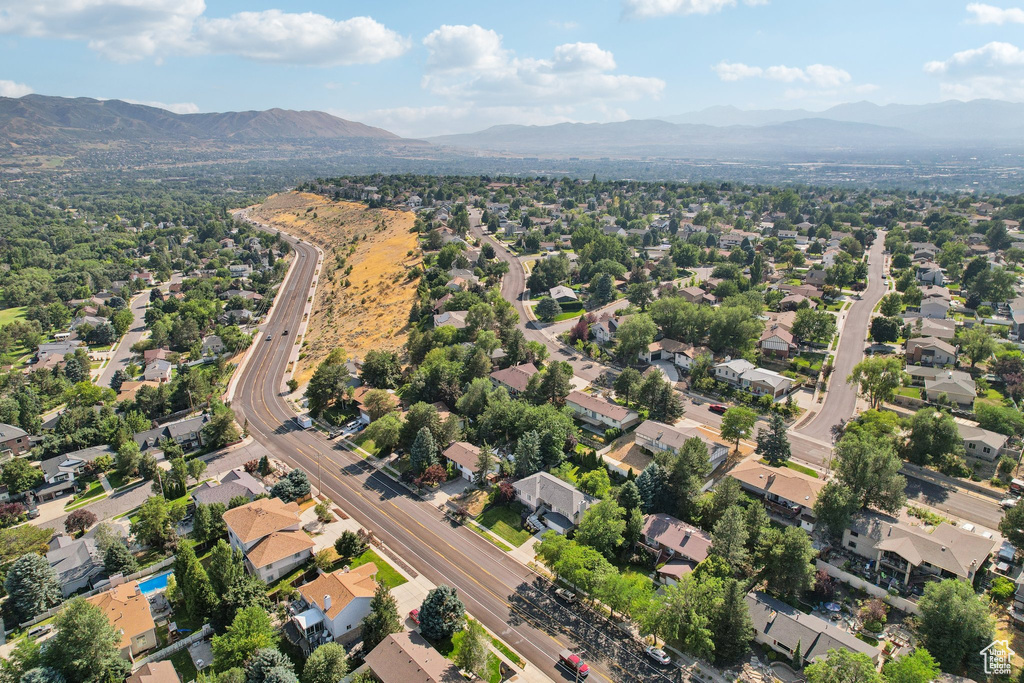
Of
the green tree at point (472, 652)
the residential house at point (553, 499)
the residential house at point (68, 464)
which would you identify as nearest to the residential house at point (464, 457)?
the residential house at point (553, 499)

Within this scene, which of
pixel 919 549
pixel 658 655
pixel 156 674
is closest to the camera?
pixel 156 674

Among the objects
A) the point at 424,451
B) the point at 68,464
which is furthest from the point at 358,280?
the point at 424,451

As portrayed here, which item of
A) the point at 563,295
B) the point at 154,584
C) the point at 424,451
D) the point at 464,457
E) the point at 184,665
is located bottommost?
the point at 184,665

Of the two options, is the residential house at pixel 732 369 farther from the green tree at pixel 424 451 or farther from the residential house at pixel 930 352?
the green tree at pixel 424 451

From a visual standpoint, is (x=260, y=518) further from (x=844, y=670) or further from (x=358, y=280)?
(x=358, y=280)

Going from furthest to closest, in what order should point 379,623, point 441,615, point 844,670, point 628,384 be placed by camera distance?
point 628,384, point 441,615, point 379,623, point 844,670

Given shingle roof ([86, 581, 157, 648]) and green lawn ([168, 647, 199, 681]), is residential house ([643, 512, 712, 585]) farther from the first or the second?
shingle roof ([86, 581, 157, 648])
